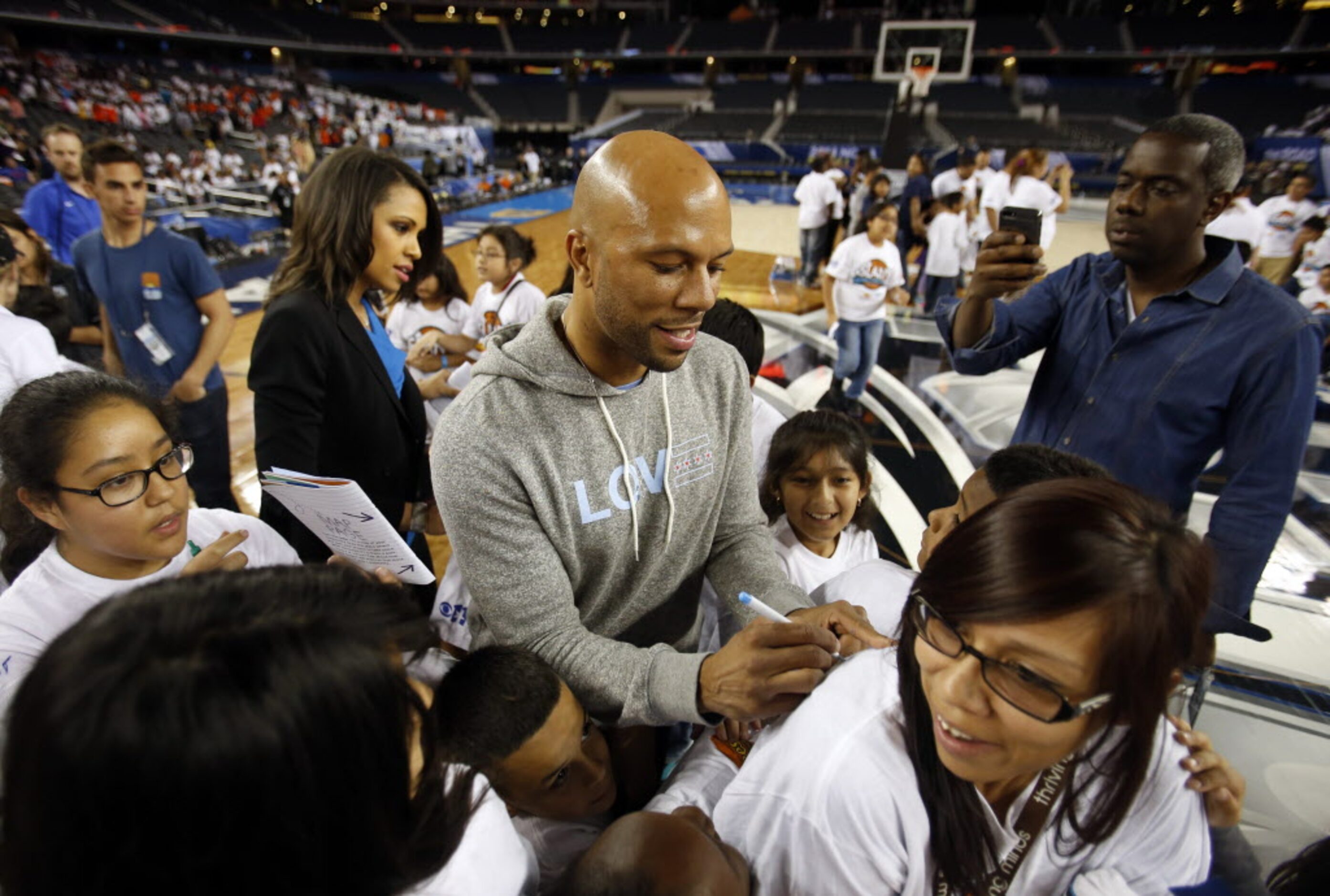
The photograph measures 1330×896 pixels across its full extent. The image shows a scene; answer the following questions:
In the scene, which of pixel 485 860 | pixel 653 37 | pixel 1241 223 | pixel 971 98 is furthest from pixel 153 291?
A: pixel 653 37

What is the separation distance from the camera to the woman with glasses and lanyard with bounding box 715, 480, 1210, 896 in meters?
0.79

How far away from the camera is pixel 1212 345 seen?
1568 millimetres

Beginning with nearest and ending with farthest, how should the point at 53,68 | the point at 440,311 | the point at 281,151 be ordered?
the point at 440,311 → the point at 281,151 → the point at 53,68

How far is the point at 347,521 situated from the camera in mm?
1354

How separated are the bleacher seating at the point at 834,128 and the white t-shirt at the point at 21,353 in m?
24.0

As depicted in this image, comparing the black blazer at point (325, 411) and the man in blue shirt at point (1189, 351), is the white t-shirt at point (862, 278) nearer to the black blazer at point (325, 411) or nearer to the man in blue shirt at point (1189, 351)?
the man in blue shirt at point (1189, 351)

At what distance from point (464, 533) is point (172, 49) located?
123 feet

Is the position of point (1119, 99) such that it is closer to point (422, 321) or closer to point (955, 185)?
point (955, 185)

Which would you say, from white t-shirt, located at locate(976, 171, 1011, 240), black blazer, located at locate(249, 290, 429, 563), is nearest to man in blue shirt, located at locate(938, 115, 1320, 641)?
black blazer, located at locate(249, 290, 429, 563)

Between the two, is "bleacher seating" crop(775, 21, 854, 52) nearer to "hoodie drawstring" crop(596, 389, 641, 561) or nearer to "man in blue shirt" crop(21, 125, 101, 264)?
"man in blue shirt" crop(21, 125, 101, 264)

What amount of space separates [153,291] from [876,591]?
279 centimetres

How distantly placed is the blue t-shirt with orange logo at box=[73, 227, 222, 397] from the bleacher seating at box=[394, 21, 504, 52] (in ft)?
118

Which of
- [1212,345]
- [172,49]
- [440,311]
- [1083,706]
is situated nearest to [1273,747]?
[1212,345]

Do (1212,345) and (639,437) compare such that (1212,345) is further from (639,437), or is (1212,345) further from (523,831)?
(523,831)
